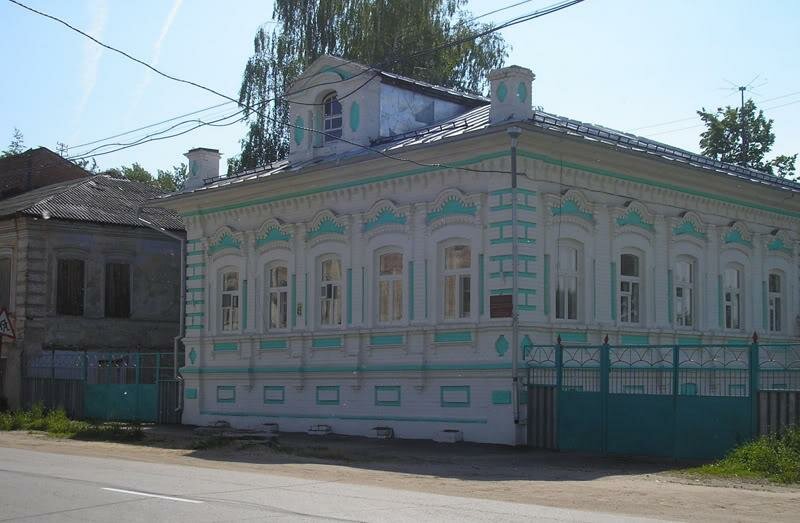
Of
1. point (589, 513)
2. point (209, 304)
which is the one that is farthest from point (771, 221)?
point (589, 513)

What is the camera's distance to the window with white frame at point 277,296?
25.7 metres

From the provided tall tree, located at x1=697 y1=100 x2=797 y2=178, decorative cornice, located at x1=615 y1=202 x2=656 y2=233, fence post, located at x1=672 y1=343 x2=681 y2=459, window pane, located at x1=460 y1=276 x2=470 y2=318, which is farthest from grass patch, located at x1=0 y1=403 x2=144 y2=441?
tall tree, located at x1=697 y1=100 x2=797 y2=178

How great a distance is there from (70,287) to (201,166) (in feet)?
25.9

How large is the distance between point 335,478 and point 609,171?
986 centimetres

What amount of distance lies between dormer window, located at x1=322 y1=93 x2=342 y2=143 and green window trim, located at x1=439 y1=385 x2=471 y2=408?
275 inches

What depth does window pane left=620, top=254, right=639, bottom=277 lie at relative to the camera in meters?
22.8

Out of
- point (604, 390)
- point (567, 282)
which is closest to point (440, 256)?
point (567, 282)

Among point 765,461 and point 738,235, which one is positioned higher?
point 738,235

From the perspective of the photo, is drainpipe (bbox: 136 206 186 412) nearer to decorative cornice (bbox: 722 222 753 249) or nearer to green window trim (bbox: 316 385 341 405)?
green window trim (bbox: 316 385 341 405)

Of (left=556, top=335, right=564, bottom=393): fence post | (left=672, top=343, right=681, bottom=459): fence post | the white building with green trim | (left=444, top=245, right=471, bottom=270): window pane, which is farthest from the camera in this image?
(left=444, top=245, right=471, bottom=270): window pane

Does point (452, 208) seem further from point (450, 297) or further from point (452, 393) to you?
point (452, 393)

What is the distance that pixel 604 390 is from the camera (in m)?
18.8

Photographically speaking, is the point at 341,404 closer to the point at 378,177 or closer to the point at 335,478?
the point at 378,177

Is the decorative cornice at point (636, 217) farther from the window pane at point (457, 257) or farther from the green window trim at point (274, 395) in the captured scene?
the green window trim at point (274, 395)
